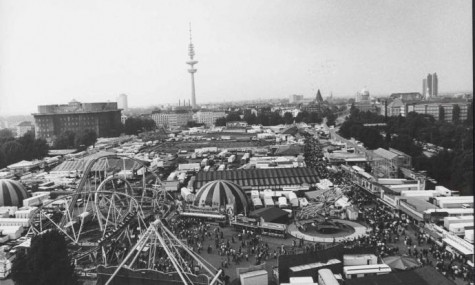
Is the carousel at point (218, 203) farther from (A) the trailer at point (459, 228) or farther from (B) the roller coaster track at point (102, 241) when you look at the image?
(A) the trailer at point (459, 228)

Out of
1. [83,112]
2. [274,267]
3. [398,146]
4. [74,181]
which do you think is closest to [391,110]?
[398,146]

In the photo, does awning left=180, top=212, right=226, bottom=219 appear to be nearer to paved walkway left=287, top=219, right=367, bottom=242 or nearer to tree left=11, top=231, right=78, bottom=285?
paved walkway left=287, top=219, right=367, bottom=242

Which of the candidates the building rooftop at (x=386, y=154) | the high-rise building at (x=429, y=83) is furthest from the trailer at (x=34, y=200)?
the high-rise building at (x=429, y=83)

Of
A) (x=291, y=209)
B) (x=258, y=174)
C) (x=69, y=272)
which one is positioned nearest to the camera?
(x=69, y=272)

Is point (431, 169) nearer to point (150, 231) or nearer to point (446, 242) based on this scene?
point (446, 242)

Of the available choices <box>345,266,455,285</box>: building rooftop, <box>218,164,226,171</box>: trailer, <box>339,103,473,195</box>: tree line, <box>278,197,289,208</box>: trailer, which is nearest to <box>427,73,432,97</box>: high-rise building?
<box>339,103,473,195</box>: tree line

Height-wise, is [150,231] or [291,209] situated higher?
[150,231]

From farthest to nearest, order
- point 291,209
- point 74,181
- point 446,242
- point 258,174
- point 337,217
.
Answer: point 74,181 < point 258,174 < point 291,209 < point 337,217 < point 446,242

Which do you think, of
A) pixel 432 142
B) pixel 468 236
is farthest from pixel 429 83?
pixel 468 236
